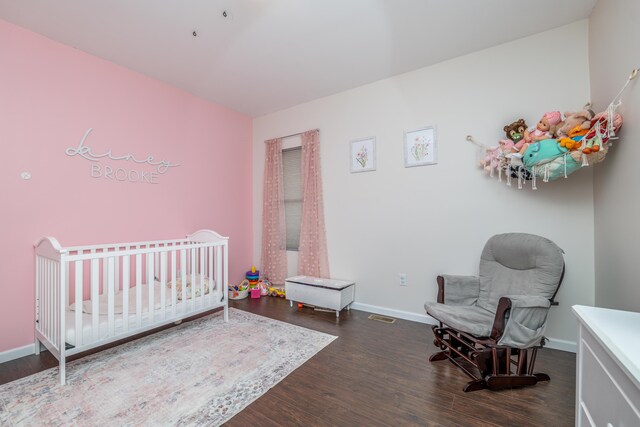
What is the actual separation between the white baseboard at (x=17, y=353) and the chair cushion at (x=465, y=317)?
3.04 m

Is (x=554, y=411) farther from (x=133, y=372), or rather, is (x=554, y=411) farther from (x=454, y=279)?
(x=133, y=372)

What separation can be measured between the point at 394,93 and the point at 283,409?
9.50 feet

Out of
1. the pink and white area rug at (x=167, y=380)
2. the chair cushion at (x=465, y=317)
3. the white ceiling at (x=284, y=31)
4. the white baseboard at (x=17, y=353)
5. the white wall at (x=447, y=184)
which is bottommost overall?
the pink and white area rug at (x=167, y=380)

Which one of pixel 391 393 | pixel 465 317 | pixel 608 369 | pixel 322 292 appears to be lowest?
pixel 391 393

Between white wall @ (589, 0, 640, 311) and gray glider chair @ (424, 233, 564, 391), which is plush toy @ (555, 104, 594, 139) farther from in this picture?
gray glider chair @ (424, 233, 564, 391)

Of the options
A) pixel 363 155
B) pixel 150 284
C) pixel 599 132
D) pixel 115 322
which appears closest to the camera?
pixel 599 132

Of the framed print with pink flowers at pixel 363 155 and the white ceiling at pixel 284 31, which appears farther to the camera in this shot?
the framed print with pink flowers at pixel 363 155

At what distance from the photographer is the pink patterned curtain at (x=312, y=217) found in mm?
3400

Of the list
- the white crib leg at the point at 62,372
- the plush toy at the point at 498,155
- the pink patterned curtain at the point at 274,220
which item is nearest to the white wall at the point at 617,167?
the plush toy at the point at 498,155

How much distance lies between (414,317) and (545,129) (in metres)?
1.94

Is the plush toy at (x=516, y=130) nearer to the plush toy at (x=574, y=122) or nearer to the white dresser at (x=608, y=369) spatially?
the plush toy at (x=574, y=122)

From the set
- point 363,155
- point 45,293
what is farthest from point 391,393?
point 45,293

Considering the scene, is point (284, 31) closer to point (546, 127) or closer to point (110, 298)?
point (546, 127)

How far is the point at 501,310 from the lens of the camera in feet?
5.35
